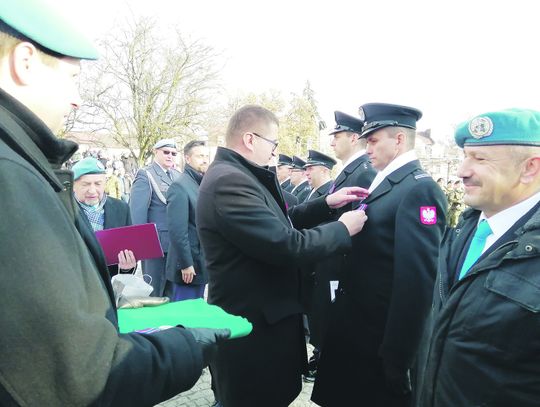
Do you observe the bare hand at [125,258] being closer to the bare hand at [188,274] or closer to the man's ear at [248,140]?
the man's ear at [248,140]

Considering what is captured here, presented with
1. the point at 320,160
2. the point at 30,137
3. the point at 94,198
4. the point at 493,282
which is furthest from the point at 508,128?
the point at 320,160

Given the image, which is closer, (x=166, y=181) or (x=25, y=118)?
(x=25, y=118)

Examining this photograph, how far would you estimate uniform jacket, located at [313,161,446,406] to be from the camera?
2.46 m

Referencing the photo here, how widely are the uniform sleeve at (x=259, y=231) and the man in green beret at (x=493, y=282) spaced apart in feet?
2.38

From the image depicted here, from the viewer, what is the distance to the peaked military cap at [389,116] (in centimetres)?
295

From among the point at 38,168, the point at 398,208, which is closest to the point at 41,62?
the point at 38,168

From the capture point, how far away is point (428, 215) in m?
2.51

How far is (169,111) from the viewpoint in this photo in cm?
1966

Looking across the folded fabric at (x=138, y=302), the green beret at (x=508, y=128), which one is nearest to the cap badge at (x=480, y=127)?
the green beret at (x=508, y=128)

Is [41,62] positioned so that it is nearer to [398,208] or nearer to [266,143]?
[266,143]

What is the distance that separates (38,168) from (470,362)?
1713 mm

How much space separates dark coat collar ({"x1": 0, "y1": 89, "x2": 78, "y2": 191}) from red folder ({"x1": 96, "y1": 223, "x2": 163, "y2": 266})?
5.63ft

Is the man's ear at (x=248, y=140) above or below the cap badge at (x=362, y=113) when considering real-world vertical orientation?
below

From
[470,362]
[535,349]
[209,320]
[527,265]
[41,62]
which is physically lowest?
[470,362]
